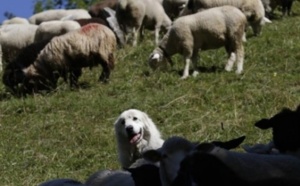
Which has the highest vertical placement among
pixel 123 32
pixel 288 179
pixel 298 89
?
pixel 288 179

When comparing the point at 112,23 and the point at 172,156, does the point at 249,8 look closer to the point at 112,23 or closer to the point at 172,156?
the point at 112,23

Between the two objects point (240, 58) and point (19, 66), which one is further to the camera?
point (19, 66)

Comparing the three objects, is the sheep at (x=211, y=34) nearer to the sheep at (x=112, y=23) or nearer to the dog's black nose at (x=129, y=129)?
the sheep at (x=112, y=23)

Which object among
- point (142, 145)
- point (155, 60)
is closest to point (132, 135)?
point (142, 145)

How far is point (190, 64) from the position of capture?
16609mm

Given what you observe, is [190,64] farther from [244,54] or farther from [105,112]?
[105,112]

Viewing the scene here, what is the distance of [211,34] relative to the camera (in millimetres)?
15984

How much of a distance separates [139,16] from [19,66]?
17.5 ft

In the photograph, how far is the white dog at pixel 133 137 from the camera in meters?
10.6

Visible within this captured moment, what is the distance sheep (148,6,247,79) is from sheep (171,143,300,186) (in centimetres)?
985

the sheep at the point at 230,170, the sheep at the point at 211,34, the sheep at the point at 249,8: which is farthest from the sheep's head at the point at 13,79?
the sheep at the point at 230,170

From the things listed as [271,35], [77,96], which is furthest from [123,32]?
[77,96]

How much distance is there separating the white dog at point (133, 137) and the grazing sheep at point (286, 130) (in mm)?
3734

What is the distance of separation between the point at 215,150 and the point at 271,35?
1323 cm
